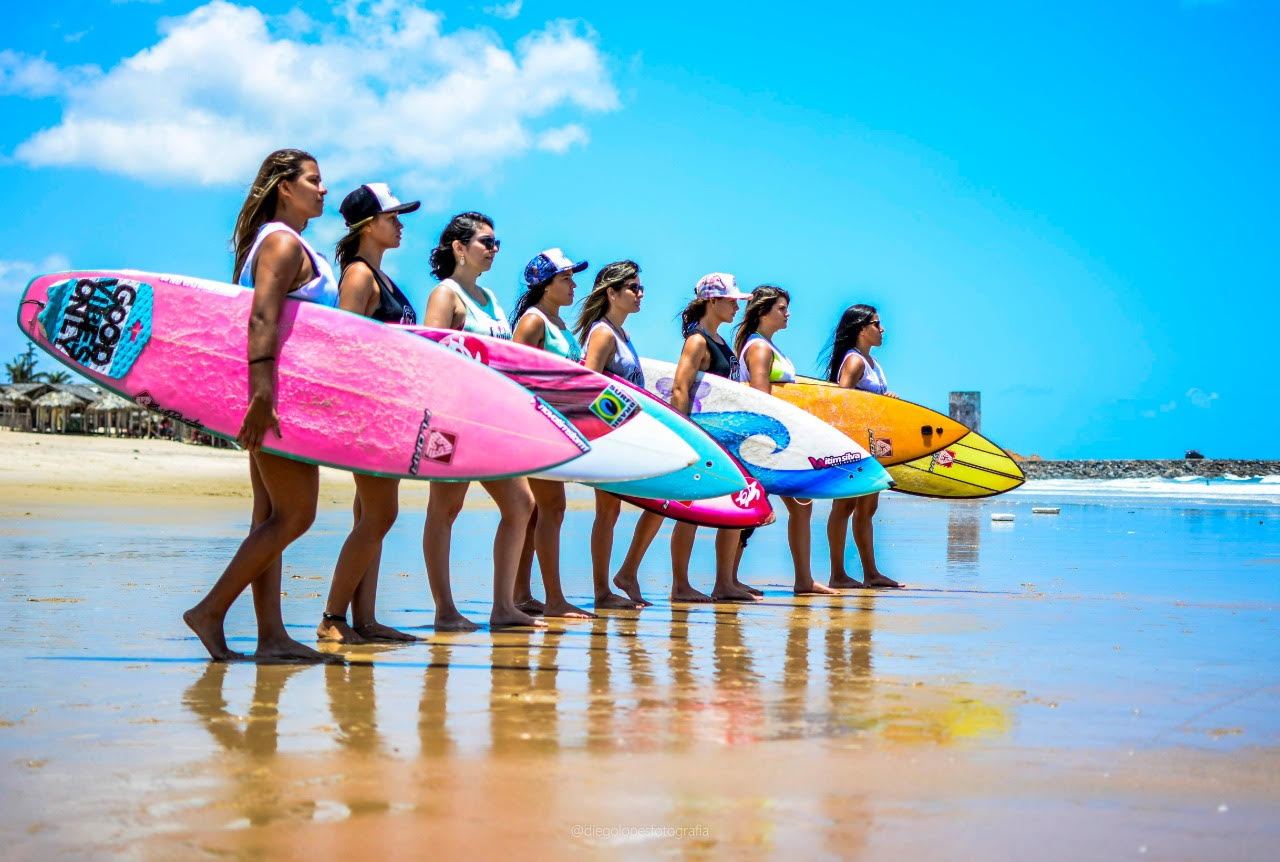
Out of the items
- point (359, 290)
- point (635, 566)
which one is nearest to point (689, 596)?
point (635, 566)

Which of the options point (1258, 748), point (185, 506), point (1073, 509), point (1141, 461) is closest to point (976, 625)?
point (1258, 748)

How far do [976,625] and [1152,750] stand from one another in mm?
2598

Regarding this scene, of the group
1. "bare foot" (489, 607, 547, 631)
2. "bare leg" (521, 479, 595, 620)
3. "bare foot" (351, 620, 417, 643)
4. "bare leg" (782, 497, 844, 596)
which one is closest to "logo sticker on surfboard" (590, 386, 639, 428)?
"bare leg" (521, 479, 595, 620)

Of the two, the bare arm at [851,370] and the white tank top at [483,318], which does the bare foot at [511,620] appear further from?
the bare arm at [851,370]

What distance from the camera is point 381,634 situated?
4883 millimetres

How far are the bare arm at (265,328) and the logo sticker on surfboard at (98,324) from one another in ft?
2.19

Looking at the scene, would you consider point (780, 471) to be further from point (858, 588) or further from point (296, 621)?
point (296, 621)

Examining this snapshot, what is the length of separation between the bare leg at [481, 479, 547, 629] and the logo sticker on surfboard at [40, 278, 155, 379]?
152 cm

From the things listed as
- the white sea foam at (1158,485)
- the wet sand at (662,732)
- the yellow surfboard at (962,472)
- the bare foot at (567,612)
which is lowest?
the wet sand at (662,732)

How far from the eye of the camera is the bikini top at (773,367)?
8117mm

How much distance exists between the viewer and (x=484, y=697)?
3678 millimetres

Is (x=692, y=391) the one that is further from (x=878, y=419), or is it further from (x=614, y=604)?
(x=878, y=419)

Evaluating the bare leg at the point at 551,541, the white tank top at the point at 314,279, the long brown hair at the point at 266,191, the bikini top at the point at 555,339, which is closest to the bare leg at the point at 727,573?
the bare leg at the point at 551,541

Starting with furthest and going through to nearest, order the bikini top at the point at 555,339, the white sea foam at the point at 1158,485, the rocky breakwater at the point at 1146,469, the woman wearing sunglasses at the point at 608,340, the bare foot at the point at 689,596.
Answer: the rocky breakwater at the point at 1146,469 < the white sea foam at the point at 1158,485 < the bare foot at the point at 689,596 < the woman wearing sunglasses at the point at 608,340 < the bikini top at the point at 555,339
